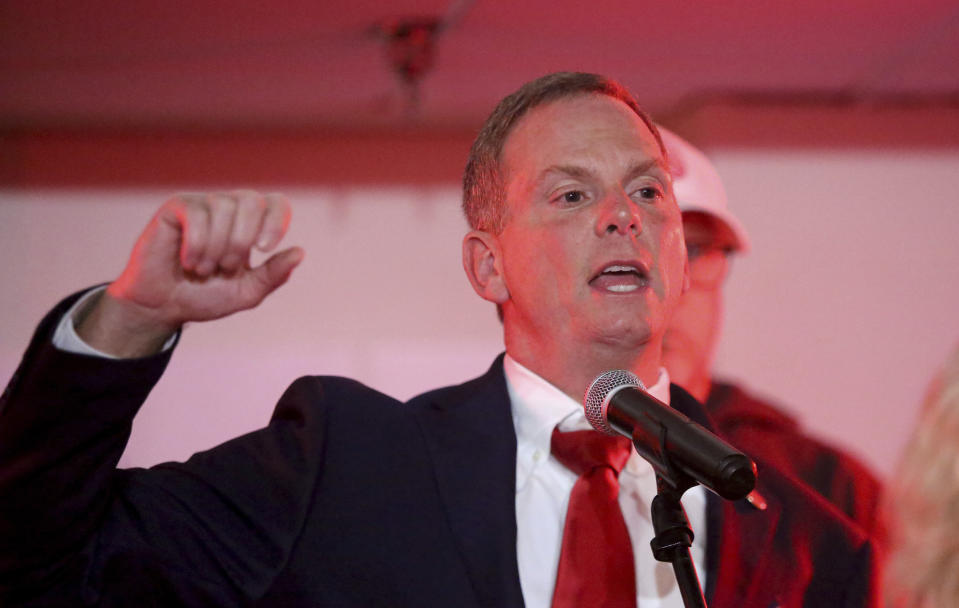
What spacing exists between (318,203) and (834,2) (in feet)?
7.30

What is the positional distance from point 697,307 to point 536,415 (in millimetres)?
1164

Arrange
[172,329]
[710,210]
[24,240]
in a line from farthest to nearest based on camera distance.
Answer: [24,240] → [710,210] → [172,329]

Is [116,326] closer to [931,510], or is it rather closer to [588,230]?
[588,230]

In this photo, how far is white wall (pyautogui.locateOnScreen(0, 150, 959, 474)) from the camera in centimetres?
455

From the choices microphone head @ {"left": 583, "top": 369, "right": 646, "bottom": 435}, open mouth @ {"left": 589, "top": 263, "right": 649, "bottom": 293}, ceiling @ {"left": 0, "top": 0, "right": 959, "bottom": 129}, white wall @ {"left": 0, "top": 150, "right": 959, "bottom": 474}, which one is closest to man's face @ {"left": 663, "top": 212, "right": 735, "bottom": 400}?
open mouth @ {"left": 589, "top": 263, "right": 649, "bottom": 293}

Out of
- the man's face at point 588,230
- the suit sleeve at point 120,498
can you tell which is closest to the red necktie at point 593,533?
the man's face at point 588,230

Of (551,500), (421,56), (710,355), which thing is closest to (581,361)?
(551,500)

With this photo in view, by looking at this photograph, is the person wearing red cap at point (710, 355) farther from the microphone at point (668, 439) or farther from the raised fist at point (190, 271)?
the raised fist at point (190, 271)

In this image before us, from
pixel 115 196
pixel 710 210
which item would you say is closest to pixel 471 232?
pixel 710 210

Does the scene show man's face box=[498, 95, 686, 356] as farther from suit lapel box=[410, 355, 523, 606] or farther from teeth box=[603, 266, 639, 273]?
suit lapel box=[410, 355, 523, 606]

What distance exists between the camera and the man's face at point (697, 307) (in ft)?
8.93

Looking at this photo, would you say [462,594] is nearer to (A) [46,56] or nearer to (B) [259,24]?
(B) [259,24]

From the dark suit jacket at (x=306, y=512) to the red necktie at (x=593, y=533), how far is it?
0.08m

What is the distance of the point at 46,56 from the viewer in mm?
4012
